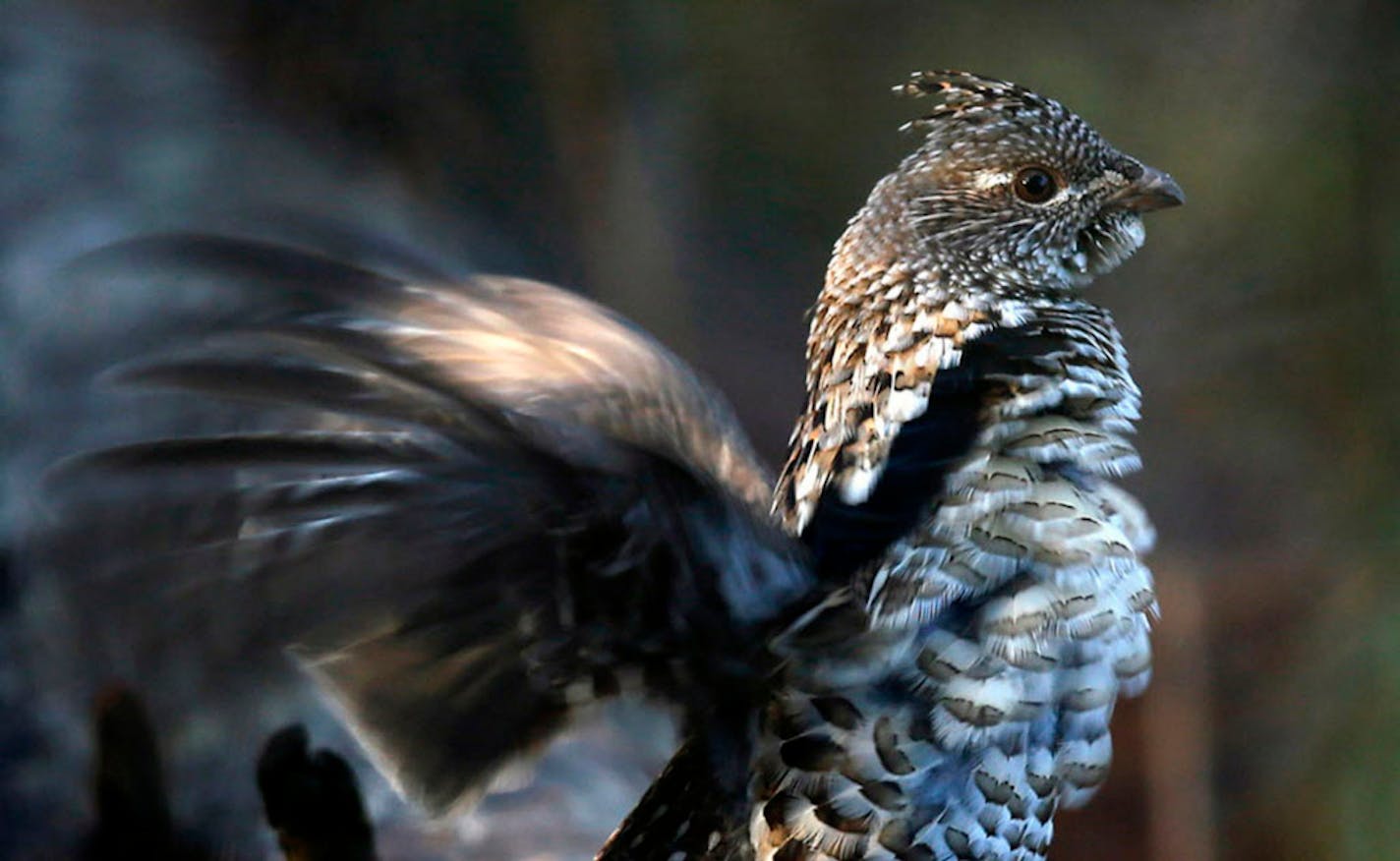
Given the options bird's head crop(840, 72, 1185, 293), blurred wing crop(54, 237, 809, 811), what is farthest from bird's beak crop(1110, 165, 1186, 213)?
blurred wing crop(54, 237, 809, 811)

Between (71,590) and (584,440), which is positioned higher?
(584,440)

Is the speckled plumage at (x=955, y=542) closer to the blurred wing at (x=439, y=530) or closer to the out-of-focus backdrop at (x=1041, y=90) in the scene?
the blurred wing at (x=439, y=530)

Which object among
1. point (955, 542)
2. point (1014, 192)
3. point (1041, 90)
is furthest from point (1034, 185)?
point (1041, 90)

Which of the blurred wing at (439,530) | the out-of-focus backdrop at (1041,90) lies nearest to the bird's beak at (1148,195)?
the blurred wing at (439,530)

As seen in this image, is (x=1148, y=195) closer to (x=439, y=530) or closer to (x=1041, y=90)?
(x=439, y=530)

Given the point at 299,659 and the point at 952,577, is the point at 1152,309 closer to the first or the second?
the point at 952,577

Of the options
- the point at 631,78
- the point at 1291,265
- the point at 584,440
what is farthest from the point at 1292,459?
the point at 584,440
